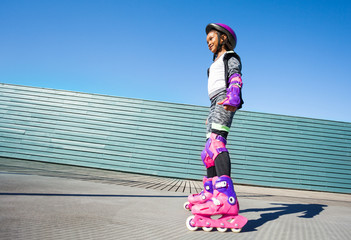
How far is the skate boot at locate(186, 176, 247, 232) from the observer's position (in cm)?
122

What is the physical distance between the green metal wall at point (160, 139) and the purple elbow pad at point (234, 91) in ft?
19.6

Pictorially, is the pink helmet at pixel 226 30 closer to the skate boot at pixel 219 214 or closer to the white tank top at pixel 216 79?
the white tank top at pixel 216 79

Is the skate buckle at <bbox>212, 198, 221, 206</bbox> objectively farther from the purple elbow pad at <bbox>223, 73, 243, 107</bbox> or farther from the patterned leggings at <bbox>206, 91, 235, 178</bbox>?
the purple elbow pad at <bbox>223, 73, 243, 107</bbox>

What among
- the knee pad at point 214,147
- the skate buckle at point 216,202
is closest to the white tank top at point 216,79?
the knee pad at point 214,147

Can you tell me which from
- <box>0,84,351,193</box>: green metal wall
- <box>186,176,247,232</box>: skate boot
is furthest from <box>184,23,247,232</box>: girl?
<box>0,84,351,193</box>: green metal wall

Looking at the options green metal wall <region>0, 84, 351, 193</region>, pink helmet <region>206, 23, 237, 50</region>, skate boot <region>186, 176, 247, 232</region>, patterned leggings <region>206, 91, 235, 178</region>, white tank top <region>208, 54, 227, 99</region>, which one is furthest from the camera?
green metal wall <region>0, 84, 351, 193</region>

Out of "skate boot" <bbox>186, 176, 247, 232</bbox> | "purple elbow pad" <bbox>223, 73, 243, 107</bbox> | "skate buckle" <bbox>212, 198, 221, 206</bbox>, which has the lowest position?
"skate boot" <bbox>186, 176, 247, 232</bbox>

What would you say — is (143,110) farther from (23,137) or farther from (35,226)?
(35,226)

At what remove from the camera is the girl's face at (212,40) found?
181 centimetres

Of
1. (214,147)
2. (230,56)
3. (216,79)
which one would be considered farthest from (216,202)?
(230,56)

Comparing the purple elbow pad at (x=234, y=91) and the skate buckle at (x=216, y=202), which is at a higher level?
the purple elbow pad at (x=234, y=91)

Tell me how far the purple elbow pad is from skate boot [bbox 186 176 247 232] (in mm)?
591

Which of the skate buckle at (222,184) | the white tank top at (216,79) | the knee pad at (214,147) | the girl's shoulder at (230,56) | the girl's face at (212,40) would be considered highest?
the girl's face at (212,40)

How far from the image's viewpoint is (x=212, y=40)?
1830 millimetres
